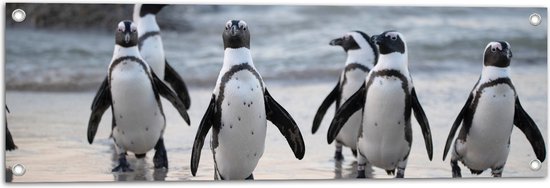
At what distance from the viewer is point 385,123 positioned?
161 inches

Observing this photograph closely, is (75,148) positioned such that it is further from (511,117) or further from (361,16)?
(511,117)

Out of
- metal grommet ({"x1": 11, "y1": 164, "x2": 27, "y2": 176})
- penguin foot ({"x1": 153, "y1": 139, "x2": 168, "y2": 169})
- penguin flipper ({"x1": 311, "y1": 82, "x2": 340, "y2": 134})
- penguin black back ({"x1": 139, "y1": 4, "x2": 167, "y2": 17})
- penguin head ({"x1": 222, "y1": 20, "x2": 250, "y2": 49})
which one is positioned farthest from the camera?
penguin black back ({"x1": 139, "y1": 4, "x2": 167, "y2": 17})

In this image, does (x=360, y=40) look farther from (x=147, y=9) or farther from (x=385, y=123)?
(x=147, y=9)

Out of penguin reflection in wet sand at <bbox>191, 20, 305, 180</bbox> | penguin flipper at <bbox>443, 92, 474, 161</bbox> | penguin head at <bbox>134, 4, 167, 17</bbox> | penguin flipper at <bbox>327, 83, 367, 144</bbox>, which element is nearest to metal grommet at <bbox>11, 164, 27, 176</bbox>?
penguin reflection in wet sand at <bbox>191, 20, 305, 180</bbox>

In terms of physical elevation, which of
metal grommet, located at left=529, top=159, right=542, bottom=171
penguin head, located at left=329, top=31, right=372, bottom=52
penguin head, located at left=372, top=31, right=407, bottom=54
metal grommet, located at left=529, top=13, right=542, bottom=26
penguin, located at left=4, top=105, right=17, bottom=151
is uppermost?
metal grommet, located at left=529, top=13, right=542, bottom=26

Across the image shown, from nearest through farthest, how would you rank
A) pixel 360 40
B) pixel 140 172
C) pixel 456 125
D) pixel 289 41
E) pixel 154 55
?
1. pixel 456 125
2. pixel 140 172
3. pixel 360 40
4. pixel 154 55
5. pixel 289 41

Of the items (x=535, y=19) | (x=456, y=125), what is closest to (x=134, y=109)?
(x=456, y=125)

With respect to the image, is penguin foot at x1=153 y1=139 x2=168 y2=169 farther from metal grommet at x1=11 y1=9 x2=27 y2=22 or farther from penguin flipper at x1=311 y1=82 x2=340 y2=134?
metal grommet at x1=11 y1=9 x2=27 y2=22

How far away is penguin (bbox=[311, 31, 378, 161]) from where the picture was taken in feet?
14.8

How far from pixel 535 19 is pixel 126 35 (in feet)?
4.90

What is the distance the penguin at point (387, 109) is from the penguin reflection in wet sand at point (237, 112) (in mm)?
306

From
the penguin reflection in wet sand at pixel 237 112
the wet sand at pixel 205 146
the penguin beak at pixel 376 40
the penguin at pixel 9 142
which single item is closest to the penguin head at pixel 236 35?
the penguin reflection in wet sand at pixel 237 112

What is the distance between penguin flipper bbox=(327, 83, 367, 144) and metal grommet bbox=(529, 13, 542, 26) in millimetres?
740

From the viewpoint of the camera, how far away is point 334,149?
184 inches
